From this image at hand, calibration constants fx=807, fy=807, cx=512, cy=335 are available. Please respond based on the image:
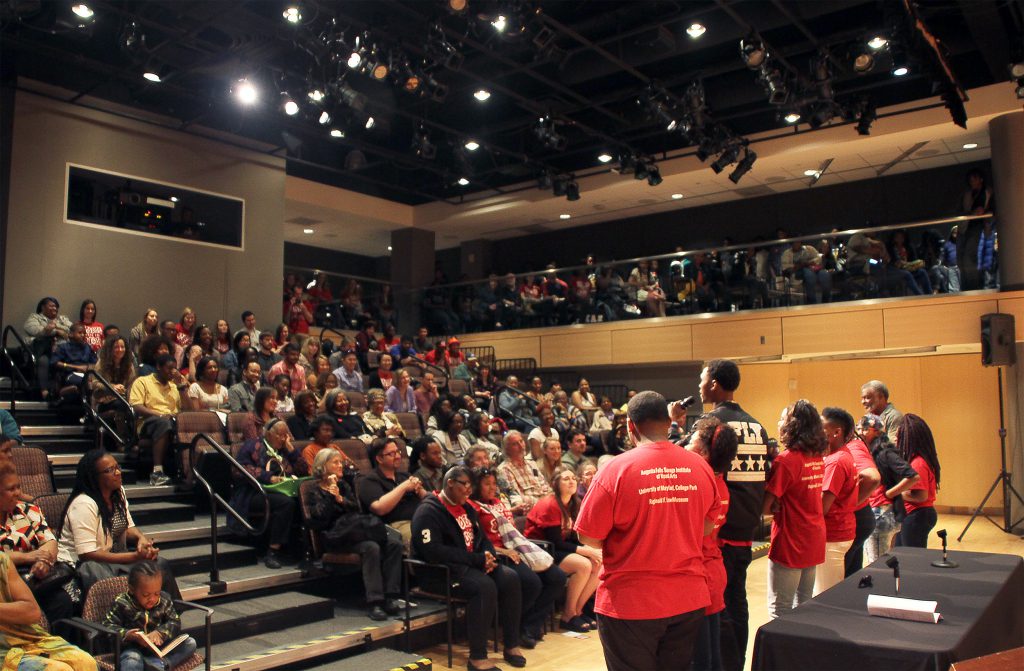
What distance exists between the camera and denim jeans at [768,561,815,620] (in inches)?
160

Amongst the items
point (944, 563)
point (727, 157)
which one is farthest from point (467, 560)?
point (727, 157)

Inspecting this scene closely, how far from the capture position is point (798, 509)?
13.0 ft

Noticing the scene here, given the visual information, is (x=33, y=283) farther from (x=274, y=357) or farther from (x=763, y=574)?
(x=763, y=574)

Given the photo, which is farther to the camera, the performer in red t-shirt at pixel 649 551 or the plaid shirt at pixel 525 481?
the plaid shirt at pixel 525 481

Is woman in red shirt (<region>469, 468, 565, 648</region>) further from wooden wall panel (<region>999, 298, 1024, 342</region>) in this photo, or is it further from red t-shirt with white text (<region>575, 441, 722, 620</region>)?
wooden wall panel (<region>999, 298, 1024, 342</region>)

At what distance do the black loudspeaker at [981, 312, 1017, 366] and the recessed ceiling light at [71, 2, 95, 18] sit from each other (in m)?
11.0

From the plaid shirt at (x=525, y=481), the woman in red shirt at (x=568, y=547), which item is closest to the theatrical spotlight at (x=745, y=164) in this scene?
the plaid shirt at (x=525, y=481)

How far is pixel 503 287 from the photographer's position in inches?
613

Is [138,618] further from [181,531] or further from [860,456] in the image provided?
[860,456]

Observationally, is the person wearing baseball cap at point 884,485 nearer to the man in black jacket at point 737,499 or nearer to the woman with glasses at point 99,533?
the man in black jacket at point 737,499

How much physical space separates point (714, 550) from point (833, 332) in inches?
374

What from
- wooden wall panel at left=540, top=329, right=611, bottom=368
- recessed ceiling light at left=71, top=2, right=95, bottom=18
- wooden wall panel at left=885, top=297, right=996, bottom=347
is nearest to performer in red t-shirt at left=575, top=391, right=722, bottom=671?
recessed ceiling light at left=71, top=2, right=95, bottom=18

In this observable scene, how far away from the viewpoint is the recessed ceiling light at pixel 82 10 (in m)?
7.92

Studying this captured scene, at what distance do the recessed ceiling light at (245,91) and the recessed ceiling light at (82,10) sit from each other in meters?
1.68
